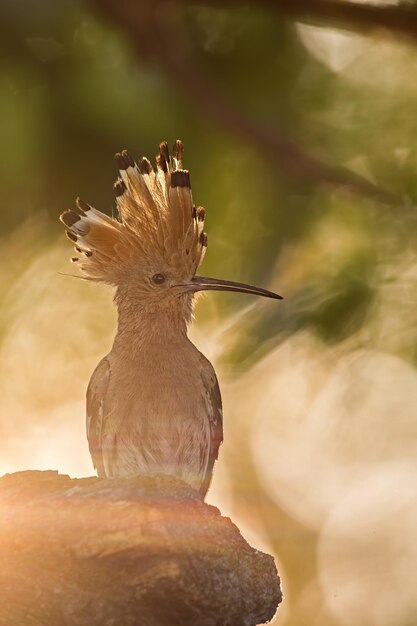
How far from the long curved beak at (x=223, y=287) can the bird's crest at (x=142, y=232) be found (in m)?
0.07

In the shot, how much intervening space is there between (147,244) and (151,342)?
42cm

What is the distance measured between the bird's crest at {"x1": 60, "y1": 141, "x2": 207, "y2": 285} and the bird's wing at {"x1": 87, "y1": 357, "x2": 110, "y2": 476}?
399 millimetres

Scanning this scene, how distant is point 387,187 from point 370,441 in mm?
2671

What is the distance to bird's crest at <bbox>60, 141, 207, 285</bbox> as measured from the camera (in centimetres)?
416

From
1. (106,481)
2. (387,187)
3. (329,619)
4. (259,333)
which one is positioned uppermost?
(329,619)

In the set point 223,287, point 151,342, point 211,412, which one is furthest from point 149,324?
point 223,287

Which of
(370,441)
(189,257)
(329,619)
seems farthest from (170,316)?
(329,619)

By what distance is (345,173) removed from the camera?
2.86m

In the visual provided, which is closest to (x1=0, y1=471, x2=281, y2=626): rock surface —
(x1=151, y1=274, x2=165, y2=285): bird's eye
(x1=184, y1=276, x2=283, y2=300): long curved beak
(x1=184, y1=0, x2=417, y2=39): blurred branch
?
(x1=184, y1=276, x2=283, y2=300): long curved beak

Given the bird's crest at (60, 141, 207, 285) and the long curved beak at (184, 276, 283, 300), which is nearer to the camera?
the long curved beak at (184, 276, 283, 300)

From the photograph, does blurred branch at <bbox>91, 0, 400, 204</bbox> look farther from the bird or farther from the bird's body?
the bird's body

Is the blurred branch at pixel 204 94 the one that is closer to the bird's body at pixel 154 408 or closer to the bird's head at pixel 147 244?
the bird's head at pixel 147 244

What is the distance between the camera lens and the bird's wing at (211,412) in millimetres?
4453

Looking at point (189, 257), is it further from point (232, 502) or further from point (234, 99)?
point (232, 502)
